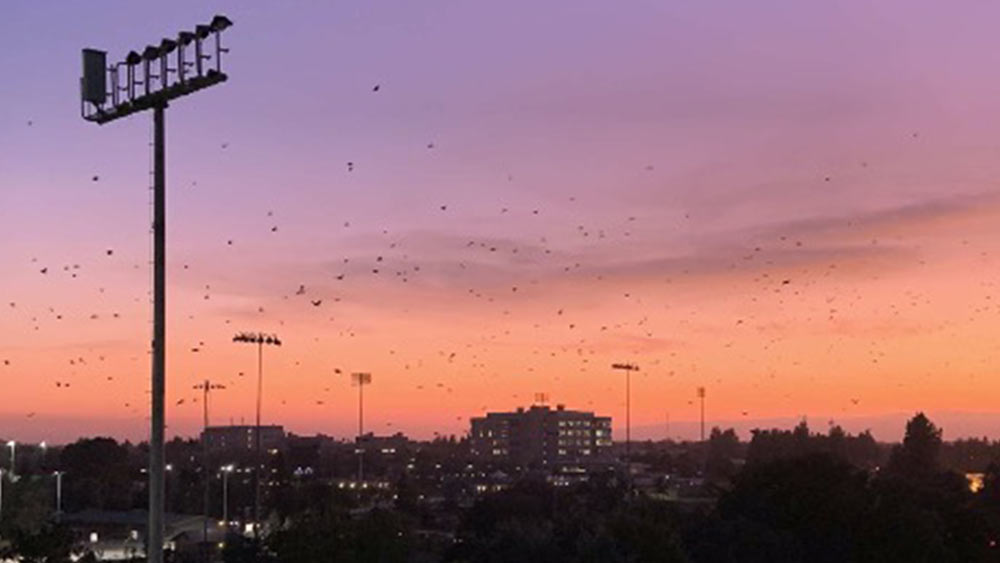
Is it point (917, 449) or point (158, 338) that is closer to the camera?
point (158, 338)

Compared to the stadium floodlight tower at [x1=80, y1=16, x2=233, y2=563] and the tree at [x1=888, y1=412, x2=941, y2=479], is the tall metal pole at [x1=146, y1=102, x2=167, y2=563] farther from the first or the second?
the tree at [x1=888, y1=412, x2=941, y2=479]

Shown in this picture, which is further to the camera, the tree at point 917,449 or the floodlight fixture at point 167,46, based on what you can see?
the tree at point 917,449

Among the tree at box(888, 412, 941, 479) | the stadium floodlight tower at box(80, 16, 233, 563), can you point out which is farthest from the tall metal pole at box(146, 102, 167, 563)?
the tree at box(888, 412, 941, 479)

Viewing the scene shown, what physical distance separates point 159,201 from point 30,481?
347ft

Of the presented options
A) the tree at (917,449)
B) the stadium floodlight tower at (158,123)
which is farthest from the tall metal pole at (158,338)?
the tree at (917,449)

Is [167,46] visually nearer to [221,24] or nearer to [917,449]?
[221,24]

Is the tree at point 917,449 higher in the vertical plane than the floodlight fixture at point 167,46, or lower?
lower

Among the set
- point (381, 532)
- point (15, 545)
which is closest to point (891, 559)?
point (381, 532)

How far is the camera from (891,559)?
2968 inches

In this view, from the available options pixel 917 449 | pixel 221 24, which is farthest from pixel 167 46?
pixel 917 449

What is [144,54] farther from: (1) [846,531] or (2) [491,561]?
(1) [846,531]

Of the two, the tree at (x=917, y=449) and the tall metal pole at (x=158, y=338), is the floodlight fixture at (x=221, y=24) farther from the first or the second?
the tree at (x=917, y=449)

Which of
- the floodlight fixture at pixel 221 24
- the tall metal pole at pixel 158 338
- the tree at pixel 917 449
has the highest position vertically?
the floodlight fixture at pixel 221 24

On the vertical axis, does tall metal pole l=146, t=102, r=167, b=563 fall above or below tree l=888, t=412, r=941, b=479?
above
